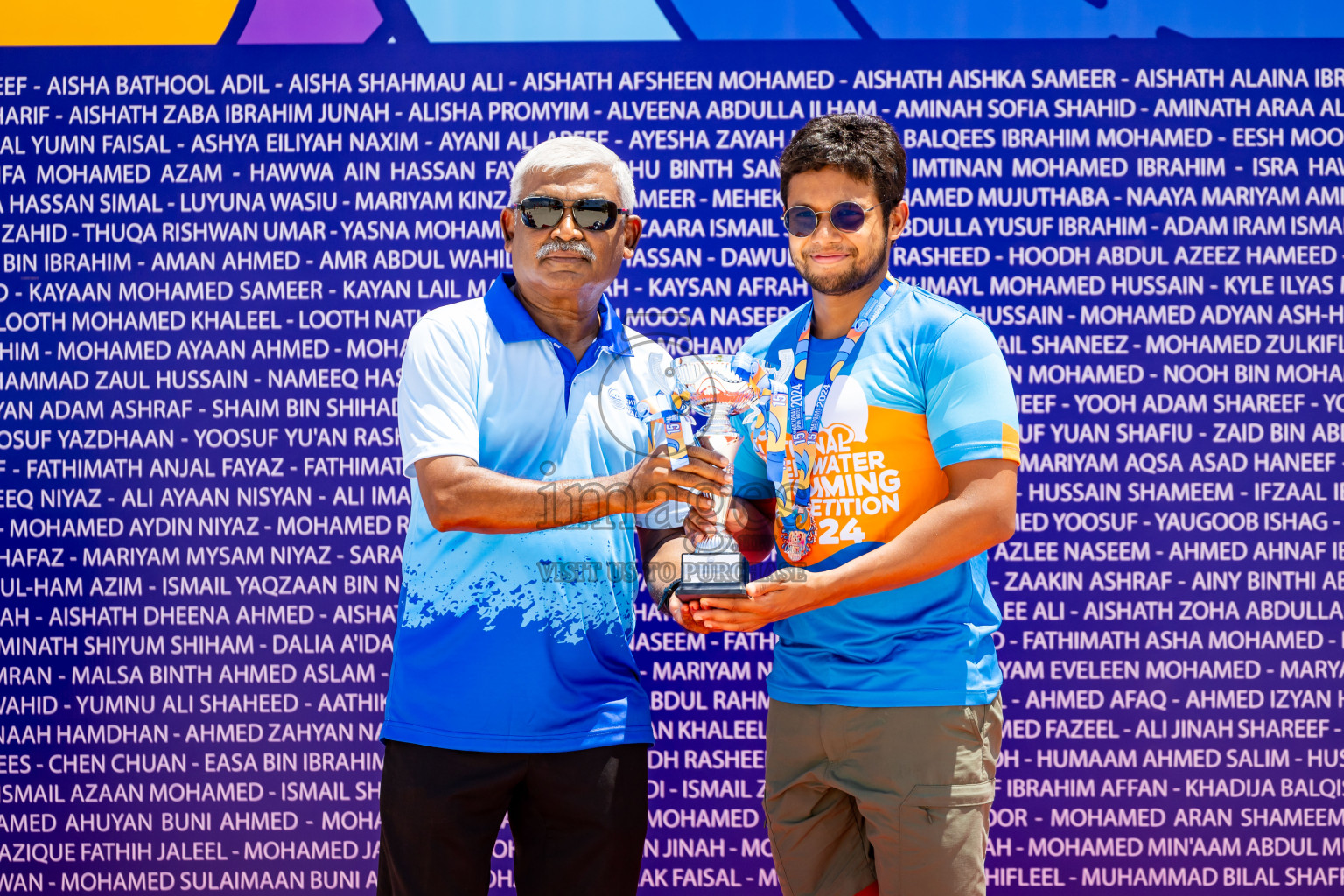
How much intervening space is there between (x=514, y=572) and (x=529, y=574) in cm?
4

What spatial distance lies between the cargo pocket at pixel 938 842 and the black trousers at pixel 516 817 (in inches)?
26.9

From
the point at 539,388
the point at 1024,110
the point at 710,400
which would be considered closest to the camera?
the point at 710,400

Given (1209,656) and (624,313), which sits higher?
(624,313)

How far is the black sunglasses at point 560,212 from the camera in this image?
2.39 meters

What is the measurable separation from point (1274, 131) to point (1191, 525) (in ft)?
4.84

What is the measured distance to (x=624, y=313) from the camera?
3393 millimetres

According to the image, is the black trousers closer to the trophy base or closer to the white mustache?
the trophy base

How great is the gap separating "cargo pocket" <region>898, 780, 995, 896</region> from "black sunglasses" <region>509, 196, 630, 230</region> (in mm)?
1598

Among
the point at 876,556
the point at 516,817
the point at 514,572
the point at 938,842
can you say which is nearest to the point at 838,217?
the point at 876,556

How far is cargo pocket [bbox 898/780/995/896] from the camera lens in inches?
83.5

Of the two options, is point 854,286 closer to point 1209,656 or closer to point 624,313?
point 624,313

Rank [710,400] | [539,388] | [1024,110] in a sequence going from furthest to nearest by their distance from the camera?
1. [1024,110]
2. [539,388]
3. [710,400]

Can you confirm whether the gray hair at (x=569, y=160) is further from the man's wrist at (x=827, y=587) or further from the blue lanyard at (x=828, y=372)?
the man's wrist at (x=827, y=587)

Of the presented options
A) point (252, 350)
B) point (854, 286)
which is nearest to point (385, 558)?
point (252, 350)
